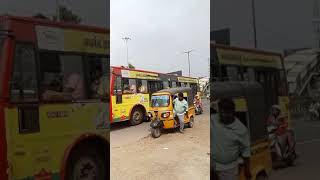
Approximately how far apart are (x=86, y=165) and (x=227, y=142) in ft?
2.35

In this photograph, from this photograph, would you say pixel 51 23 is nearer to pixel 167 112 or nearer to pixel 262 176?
pixel 167 112

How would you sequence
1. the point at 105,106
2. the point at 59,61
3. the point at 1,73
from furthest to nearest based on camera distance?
the point at 105,106 → the point at 59,61 → the point at 1,73

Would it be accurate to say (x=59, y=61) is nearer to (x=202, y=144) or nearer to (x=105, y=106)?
(x=105, y=106)

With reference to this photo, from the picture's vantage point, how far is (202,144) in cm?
230

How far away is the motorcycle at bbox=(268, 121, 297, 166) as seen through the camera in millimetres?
2432

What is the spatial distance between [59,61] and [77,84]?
140 mm

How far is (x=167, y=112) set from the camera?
2402 mm

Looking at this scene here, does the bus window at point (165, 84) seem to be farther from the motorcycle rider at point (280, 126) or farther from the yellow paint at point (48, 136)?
the motorcycle rider at point (280, 126)

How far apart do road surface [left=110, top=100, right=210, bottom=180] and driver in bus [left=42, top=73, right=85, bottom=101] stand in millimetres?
278

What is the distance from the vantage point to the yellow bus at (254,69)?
2260 millimetres

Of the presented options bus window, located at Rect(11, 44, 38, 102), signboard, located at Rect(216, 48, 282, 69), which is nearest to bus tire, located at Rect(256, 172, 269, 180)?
signboard, located at Rect(216, 48, 282, 69)


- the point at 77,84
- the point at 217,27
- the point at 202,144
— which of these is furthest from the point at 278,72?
the point at 77,84

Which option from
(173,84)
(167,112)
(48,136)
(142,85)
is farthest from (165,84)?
(48,136)

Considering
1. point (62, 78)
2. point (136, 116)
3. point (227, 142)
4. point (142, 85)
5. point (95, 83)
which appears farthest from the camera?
point (136, 116)
